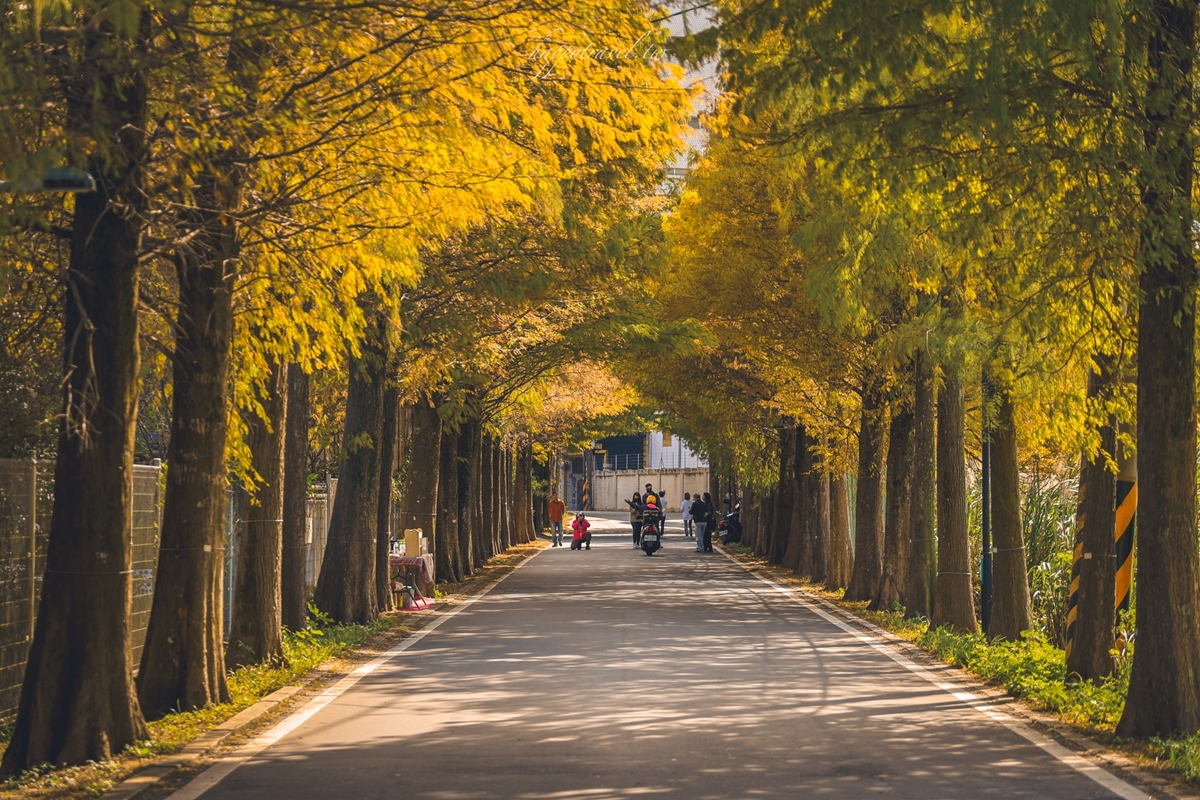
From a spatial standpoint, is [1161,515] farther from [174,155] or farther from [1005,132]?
[174,155]

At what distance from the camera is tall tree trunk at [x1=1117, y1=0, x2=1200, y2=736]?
11.2 metres

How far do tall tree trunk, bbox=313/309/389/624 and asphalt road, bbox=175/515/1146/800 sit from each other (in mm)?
1260

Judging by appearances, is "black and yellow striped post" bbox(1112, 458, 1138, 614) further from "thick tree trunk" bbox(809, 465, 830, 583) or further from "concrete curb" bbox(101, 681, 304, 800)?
"thick tree trunk" bbox(809, 465, 830, 583)

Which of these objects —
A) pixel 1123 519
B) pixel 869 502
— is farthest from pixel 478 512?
pixel 1123 519

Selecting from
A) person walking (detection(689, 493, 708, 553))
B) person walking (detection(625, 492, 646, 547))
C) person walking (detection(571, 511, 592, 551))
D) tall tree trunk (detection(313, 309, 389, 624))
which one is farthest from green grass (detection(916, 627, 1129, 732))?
person walking (detection(625, 492, 646, 547))

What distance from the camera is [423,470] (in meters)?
30.8

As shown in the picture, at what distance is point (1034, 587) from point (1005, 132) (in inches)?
567

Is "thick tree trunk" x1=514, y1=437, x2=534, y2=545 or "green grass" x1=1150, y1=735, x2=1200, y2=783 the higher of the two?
"thick tree trunk" x1=514, y1=437, x2=534, y2=545

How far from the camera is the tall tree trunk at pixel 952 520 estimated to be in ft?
66.4

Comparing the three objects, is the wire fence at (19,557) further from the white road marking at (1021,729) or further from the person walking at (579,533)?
the person walking at (579,533)

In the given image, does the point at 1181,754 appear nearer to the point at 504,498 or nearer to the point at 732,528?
the point at 504,498

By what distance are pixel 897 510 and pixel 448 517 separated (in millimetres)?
11582

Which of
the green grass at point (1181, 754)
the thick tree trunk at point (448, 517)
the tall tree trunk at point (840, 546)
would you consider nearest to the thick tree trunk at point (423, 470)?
the thick tree trunk at point (448, 517)

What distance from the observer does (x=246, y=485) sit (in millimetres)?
14047
